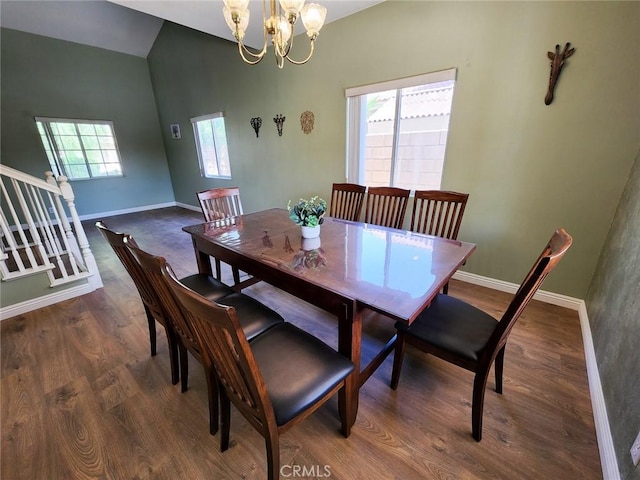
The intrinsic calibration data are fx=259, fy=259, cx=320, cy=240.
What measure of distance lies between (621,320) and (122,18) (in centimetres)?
788

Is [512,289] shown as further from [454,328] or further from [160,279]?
[160,279]

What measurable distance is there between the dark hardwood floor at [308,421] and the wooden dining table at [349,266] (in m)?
0.23

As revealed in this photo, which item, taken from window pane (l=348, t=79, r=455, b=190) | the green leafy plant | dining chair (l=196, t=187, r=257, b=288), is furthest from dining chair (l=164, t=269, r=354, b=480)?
window pane (l=348, t=79, r=455, b=190)

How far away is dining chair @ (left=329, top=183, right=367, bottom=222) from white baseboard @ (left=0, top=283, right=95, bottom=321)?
8.68ft

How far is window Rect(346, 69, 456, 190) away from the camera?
247 cm

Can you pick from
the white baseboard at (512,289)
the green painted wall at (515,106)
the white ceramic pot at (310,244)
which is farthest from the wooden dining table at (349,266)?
the white baseboard at (512,289)

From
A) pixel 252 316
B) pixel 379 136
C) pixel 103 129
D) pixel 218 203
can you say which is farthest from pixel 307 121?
pixel 103 129

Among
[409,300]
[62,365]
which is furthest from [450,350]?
[62,365]

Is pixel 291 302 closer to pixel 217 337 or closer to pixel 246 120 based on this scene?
pixel 217 337

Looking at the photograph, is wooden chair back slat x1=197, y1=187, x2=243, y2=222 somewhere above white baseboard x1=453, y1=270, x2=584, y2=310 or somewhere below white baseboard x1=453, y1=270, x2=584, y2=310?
above

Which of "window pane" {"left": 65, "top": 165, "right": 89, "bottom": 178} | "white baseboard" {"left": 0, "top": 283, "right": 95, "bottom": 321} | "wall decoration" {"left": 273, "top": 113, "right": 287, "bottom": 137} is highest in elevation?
"wall decoration" {"left": 273, "top": 113, "right": 287, "bottom": 137}

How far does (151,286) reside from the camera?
1299 millimetres

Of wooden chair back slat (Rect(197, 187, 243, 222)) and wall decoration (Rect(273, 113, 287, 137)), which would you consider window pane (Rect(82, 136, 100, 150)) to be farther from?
wooden chair back slat (Rect(197, 187, 243, 222))

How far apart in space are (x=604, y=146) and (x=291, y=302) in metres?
2.63
